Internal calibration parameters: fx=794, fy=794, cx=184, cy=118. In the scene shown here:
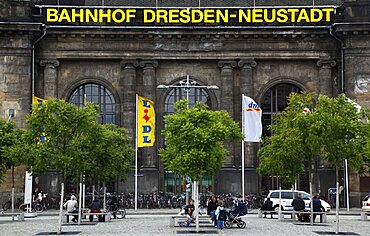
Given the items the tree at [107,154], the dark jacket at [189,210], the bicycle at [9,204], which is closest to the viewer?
the tree at [107,154]

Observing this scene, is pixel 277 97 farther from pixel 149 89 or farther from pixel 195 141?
pixel 195 141

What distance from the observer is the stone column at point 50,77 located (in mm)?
65938

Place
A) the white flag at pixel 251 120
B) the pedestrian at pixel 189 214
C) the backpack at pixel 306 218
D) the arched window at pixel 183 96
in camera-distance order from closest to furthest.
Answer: the pedestrian at pixel 189 214 → the backpack at pixel 306 218 → the white flag at pixel 251 120 → the arched window at pixel 183 96

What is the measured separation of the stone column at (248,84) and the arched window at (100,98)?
1106 cm

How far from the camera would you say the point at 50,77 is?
217 ft

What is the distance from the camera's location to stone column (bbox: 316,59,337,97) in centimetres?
6681

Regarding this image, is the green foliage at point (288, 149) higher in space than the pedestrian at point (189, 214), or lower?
higher

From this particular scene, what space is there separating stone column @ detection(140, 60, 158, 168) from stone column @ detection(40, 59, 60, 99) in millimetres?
7262

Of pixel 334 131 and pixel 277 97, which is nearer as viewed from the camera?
pixel 334 131

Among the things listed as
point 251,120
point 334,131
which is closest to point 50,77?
point 251,120

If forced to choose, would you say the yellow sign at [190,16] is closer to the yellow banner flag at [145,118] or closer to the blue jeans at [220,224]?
the yellow banner flag at [145,118]

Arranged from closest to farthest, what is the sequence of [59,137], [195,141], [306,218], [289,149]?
[195,141], [59,137], [289,149], [306,218]

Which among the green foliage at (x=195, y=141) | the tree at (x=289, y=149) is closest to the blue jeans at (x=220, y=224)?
the green foliage at (x=195, y=141)

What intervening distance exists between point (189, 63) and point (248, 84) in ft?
17.5
